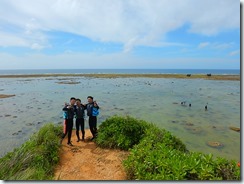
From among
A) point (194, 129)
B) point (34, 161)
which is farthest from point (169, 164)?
point (194, 129)

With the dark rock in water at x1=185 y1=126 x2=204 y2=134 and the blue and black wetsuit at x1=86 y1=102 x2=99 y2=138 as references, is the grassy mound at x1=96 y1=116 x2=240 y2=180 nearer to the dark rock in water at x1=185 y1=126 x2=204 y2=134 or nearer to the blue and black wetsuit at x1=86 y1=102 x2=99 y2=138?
the blue and black wetsuit at x1=86 y1=102 x2=99 y2=138

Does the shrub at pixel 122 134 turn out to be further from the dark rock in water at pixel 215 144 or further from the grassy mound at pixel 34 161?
the dark rock in water at pixel 215 144

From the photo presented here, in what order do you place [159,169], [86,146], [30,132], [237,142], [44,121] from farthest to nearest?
[44,121] < [30,132] < [237,142] < [86,146] < [159,169]

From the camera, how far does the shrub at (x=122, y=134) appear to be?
8453mm

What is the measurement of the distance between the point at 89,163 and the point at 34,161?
5.73 feet

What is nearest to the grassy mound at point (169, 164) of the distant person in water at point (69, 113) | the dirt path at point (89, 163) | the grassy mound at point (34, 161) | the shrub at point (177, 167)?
the shrub at point (177, 167)

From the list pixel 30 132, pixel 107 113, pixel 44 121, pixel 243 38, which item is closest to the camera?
pixel 243 38

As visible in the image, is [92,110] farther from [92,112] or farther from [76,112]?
[76,112]

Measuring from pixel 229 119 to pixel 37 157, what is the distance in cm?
1497

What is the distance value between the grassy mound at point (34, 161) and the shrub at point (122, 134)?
1892 mm

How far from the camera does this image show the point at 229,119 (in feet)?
55.4

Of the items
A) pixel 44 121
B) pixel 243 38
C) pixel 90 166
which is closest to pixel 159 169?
pixel 90 166

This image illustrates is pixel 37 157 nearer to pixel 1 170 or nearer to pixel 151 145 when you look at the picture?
pixel 1 170

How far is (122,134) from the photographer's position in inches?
342
